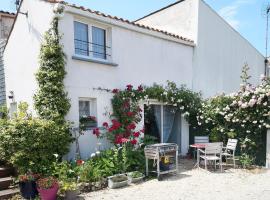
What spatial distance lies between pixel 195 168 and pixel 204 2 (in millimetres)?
7878

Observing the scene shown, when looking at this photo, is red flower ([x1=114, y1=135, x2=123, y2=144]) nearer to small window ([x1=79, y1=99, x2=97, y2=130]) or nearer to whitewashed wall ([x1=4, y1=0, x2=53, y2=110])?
small window ([x1=79, y1=99, x2=97, y2=130])

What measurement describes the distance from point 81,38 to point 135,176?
183 inches

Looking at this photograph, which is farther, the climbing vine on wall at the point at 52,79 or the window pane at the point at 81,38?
the window pane at the point at 81,38

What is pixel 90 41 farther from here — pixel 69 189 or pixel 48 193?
pixel 48 193

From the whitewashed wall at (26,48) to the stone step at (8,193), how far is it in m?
2.99

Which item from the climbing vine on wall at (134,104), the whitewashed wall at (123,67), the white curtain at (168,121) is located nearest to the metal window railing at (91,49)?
the whitewashed wall at (123,67)

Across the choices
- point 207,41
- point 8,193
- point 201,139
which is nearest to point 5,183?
point 8,193

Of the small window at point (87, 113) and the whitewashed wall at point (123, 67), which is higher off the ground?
the whitewashed wall at point (123, 67)

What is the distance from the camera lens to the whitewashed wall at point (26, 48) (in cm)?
755

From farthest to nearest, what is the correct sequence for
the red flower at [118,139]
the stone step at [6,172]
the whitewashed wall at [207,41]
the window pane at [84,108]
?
the whitewashed wall at [207,41] < the window pane at [84,108] < the red flower at [118,139] < the stone step at [6,172]

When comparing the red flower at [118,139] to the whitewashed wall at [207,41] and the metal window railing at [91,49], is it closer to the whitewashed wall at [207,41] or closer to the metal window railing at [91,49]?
the metal window railing at [91,49]

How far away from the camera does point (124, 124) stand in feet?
26.9

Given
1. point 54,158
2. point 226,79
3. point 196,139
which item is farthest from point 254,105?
point 54,158

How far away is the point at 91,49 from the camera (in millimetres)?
8023
